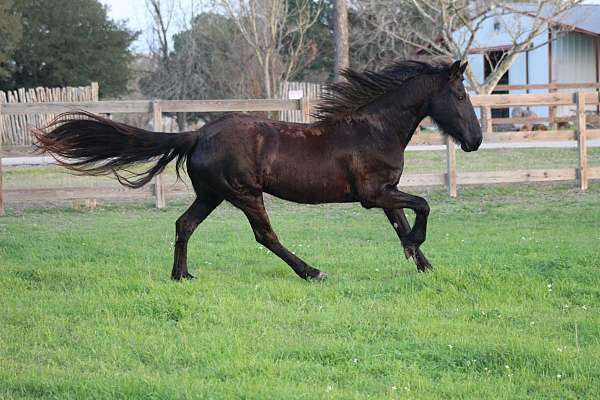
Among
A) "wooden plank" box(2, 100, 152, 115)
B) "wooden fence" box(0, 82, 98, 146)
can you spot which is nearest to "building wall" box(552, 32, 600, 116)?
"wooden fence" box(0, 82, 98, 146)

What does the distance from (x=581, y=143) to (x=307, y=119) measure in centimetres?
536

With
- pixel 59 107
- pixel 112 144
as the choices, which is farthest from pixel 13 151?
pixel 112 144

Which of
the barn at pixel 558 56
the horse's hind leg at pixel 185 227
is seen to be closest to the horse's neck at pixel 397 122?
the horse's hind leg at pixel 185 227

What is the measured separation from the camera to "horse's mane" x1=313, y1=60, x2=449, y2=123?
8.38 metres

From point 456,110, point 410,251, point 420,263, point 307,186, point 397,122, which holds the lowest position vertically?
point 420,263

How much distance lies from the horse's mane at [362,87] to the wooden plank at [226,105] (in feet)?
22.8

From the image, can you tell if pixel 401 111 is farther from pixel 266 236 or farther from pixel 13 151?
pixel 13 151

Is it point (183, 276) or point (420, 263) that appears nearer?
point (183, 276)

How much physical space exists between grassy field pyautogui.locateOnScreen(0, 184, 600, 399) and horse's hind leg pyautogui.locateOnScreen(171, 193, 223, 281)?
0.90 feet

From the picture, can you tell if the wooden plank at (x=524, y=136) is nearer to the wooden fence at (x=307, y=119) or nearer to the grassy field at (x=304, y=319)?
the wooden fence at (x=307, y=119)

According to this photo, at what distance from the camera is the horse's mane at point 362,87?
838cm

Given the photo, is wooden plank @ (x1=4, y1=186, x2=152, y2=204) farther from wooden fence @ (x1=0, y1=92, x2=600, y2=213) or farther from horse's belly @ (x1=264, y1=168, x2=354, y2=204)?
horse's belly @ (x1=264, y1=168, x2=354, y2=204)

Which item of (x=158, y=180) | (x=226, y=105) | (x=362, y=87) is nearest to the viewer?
(x=362, y=87)

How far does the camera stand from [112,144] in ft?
26.7
